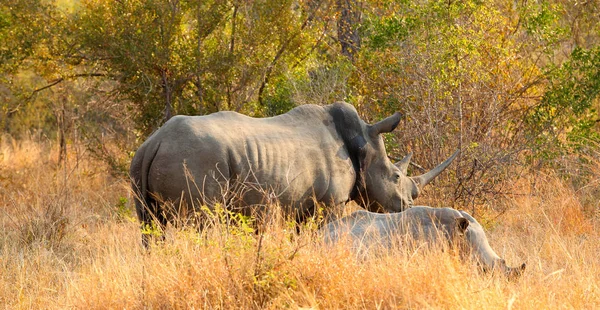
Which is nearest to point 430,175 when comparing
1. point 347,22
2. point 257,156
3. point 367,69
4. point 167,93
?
point 257,156

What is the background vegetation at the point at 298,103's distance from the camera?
6.17 meters

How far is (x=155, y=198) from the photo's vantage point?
7320 mm

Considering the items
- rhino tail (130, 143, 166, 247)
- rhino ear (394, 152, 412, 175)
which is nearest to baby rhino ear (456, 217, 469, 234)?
rhino tail (130, 143, 166, 247)

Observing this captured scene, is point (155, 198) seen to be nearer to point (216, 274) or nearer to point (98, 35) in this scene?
point (216, 274)

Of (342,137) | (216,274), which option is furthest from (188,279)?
(342,137)

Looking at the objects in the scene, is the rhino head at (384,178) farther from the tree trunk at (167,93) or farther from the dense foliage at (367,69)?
the tree trunk at (167,93)

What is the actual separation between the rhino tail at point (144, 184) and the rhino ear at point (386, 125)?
2478 mm

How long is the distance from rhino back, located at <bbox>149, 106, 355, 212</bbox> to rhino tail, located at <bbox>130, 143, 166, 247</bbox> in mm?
79

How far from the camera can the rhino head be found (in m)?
8.90

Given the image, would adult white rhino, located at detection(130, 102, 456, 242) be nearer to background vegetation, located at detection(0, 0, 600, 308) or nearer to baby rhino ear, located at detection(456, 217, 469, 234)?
background vegetation, located at detection(0, 0, 600, 308)

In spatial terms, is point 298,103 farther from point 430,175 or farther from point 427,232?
point 427,232

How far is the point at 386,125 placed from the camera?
29.2 ft

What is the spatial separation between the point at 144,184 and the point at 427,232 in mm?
2402

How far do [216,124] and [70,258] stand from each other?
183 centimetres
